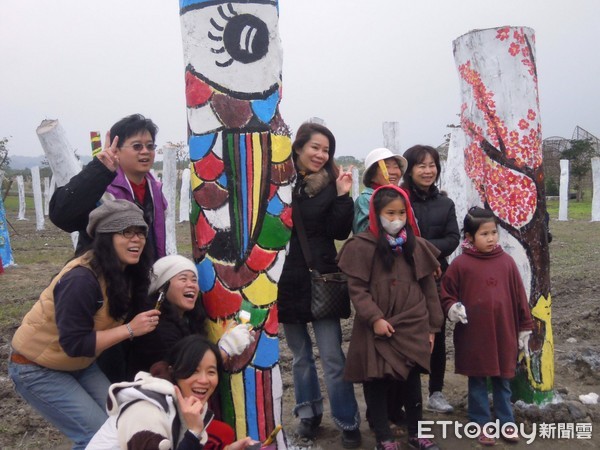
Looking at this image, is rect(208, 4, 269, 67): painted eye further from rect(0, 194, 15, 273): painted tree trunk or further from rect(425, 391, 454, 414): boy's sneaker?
rect(0, 194, 15, 273): painted tree trunk

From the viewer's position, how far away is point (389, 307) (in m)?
3.14

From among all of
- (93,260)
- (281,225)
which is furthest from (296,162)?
(93,260)

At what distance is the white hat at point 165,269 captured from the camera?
2.71 meters

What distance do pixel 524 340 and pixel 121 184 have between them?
2.63 m

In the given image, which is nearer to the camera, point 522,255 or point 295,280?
point 295,280

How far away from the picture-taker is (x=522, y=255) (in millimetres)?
3789

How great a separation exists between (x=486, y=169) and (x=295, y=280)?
5.02 feet

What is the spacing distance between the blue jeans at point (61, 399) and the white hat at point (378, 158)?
1962mm

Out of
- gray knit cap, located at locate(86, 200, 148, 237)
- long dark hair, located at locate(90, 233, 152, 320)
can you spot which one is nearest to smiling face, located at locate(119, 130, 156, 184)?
gray knit cap, located at locate(86, 200, 148, 237)

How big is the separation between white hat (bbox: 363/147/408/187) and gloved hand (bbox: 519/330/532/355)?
1.26m

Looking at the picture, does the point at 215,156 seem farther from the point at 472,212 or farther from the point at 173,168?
the point at 173,168

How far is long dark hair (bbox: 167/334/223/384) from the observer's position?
2346 millimetres

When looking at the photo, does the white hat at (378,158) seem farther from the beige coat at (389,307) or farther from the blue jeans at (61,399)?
the blue jeans at (61,399)

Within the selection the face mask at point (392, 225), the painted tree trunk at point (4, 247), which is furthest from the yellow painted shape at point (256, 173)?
the painted tree trunk at point (4, 247)
